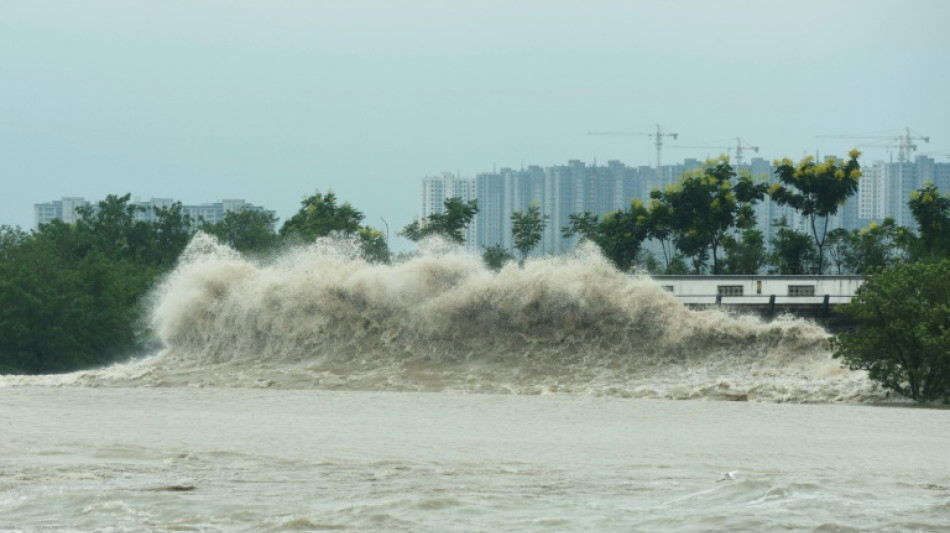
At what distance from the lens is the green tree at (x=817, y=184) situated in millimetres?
58281

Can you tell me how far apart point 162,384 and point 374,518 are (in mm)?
16815

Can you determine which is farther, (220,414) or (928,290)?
(928,290)

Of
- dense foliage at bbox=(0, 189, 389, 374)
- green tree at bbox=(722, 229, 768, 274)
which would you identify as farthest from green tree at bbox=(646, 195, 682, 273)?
dense foliage at bbox=(0, 189, 389, 374)

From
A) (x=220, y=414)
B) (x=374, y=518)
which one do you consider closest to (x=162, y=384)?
(x=220, y=414)

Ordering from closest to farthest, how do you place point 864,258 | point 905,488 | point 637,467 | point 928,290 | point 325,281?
point 905,488, point 637,467, point 928,290, point 325,281, point 864,258

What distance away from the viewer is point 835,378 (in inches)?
1032

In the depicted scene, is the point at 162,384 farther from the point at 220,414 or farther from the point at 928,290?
the point at 928,290

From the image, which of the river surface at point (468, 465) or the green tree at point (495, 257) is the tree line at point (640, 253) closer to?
the green tree at point (495, 257)

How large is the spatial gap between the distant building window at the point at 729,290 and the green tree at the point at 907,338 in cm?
1680

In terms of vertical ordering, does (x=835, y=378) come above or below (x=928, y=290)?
below

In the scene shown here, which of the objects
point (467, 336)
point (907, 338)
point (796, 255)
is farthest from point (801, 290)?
point (796, 255)

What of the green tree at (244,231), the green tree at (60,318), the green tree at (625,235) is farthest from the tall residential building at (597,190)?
the green tree at (60,318)

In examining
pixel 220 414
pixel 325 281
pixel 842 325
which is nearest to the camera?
pixel 220 414

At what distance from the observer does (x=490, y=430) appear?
2056cm
